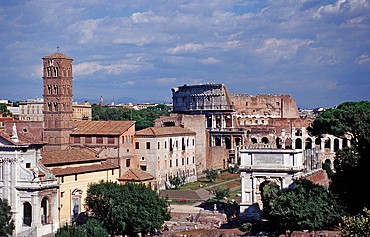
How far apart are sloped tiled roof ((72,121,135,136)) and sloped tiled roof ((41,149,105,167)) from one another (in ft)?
12.5

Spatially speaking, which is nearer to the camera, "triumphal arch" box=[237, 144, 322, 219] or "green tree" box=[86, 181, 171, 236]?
"green tree" box=[86, 181, 171, 236]

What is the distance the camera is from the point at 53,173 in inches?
1778

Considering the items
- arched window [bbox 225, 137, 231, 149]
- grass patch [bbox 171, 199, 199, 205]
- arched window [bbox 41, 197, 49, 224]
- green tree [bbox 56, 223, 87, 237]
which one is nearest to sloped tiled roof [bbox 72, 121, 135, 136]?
grass patch [bbox 171, 199, 199, 205]

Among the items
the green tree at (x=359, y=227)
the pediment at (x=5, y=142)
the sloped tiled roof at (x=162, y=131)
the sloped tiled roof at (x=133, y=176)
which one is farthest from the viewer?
the sloped tiled roof at (x=162, y=131)

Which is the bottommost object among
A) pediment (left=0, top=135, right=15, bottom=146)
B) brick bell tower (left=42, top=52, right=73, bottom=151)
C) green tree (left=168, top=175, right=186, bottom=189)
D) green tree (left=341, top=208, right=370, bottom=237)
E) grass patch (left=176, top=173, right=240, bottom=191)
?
grass patch (left=176, top=173, right=240, bottom=191)

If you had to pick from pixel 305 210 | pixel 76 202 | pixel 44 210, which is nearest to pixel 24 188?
pixel 44 210

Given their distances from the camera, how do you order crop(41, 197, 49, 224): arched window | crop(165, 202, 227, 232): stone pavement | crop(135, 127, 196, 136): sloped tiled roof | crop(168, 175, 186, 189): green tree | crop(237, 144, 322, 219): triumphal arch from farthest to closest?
crop(168, 175, 186, 189): green tree, crop(135, 127, 196, 136): sloped tiled roof, crop(165, 202, 227, 232): stone pavement, crop(237, 144, 322, 219): triumphal arch, crop(41, 197, 49, 224): arched window

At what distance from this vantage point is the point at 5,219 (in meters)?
40.0

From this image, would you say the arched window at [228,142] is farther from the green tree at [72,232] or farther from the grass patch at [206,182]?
the green tree at [72,232]

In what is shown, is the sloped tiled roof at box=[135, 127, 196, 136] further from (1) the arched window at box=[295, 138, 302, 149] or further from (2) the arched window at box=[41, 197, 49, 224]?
(1) the arched window at box=[295, 138, 302, 149]

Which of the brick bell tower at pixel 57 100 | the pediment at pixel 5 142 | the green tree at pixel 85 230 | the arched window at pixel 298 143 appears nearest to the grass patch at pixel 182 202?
the brick bell tower at pixel 57 100

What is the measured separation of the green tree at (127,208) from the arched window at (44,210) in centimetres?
295

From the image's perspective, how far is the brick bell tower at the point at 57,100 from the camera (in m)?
57.3

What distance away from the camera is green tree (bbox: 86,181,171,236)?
137 feet
